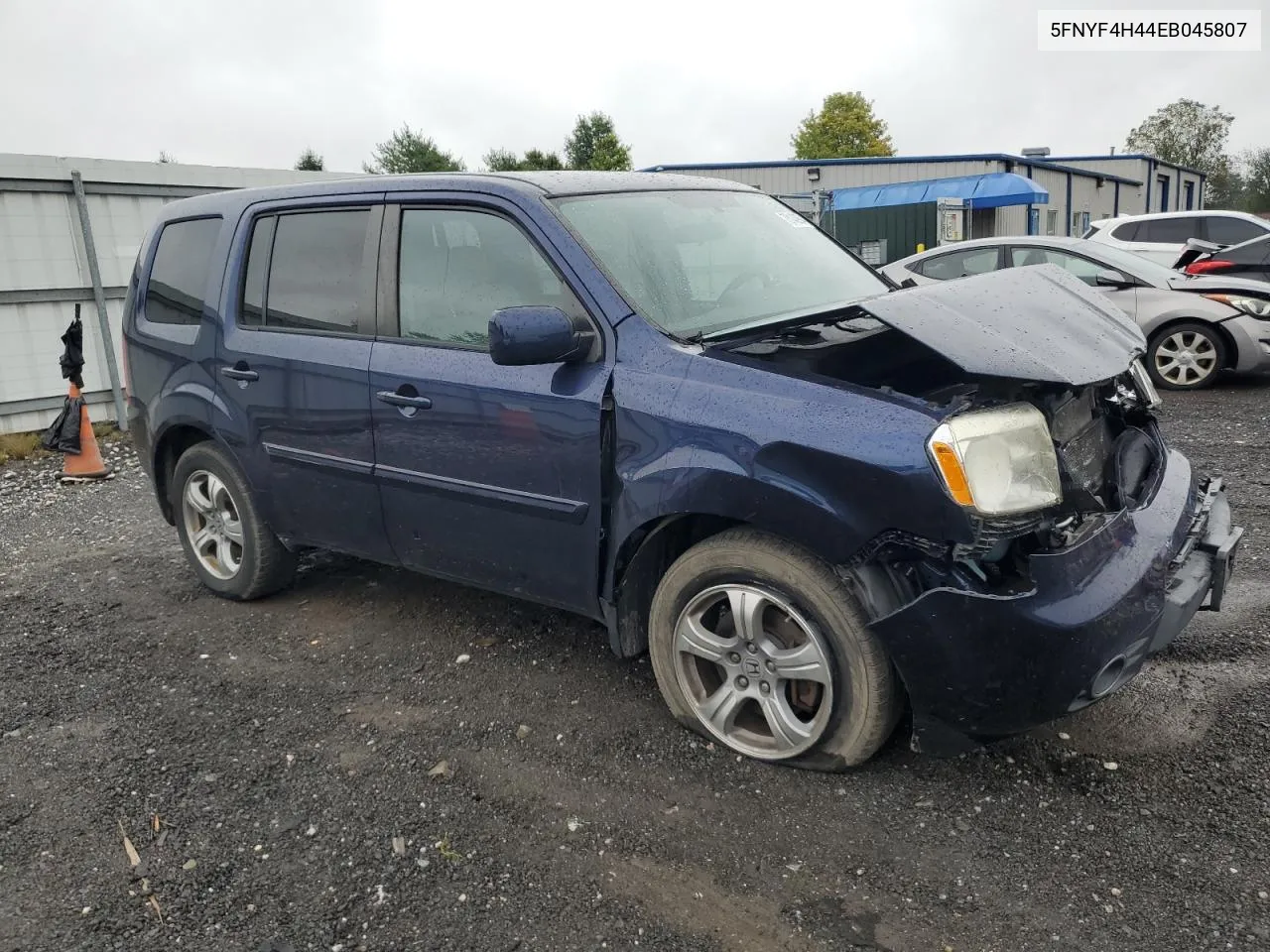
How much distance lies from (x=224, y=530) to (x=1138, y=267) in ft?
28.9

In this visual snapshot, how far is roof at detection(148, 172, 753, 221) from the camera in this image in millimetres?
3682

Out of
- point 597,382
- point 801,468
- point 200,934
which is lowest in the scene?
point 200,934

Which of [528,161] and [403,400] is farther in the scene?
[528,161]

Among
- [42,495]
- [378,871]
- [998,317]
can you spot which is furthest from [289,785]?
[42,495]

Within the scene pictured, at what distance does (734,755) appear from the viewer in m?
3.31

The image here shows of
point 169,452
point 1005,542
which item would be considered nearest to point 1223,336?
point 1005,542

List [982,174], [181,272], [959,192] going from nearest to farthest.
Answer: [181,272] < [959,192] < [982,174]

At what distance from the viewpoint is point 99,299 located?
9.43m

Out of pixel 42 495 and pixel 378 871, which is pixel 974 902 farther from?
pixel 42 495

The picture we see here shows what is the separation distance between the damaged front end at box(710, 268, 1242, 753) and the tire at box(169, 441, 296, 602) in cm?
263

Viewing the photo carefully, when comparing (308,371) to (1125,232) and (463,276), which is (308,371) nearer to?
(463,276)

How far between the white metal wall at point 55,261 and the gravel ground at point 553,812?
554 cm

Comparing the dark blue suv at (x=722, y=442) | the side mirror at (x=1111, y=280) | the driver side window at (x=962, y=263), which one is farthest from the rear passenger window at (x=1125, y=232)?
the dark blue suv at (x=722, y=442)

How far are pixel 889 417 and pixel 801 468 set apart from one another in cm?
28
